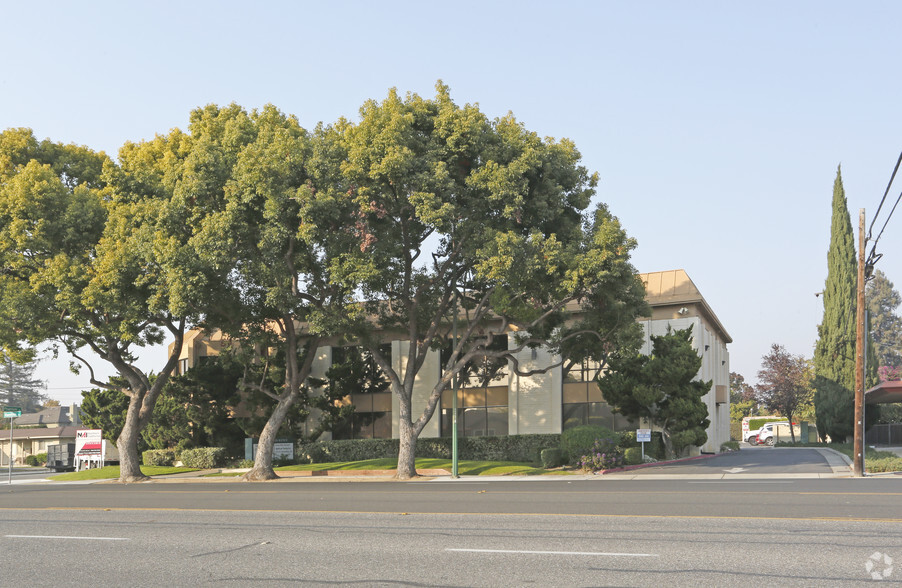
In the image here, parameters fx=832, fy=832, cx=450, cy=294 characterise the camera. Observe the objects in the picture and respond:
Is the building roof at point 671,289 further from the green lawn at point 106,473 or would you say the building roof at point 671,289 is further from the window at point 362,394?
the green lawn at point 106,473

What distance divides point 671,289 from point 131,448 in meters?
27.2

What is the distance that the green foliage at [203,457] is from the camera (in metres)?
42.5

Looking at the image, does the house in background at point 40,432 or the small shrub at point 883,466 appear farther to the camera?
the house in background at point 40,432

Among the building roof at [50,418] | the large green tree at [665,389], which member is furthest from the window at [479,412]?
the building roof at [50,418]

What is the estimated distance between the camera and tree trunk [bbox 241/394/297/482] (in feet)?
111

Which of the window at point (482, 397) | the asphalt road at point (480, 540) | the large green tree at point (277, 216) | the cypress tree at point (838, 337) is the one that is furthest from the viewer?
the cypress tree at point (838, 337)

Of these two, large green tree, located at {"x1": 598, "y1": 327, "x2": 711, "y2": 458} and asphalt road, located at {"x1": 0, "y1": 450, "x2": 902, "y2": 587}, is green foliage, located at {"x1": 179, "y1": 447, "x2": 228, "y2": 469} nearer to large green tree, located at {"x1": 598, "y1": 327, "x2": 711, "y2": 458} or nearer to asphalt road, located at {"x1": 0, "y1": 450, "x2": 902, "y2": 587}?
large green tree, located at {"x1": 598, "y1": 327, "x2": 711, "y2": 458}

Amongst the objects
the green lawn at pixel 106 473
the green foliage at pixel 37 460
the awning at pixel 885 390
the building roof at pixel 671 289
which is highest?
the building roof at pixel 671 289

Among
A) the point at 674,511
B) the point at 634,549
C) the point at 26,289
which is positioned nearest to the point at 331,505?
the point at 674,511

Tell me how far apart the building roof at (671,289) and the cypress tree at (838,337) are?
15.8m

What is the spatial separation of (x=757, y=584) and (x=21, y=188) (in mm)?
31973

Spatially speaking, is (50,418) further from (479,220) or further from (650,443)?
(479,220)

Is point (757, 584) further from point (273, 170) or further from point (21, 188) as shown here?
point (21, 188)

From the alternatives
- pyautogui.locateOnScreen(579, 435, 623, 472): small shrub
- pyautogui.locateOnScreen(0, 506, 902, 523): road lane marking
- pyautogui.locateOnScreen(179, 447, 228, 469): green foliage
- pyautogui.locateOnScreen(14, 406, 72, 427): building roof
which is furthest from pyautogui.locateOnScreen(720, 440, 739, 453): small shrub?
pyautogui.locateOnScreen(14, 406, 72, 427): building roof
